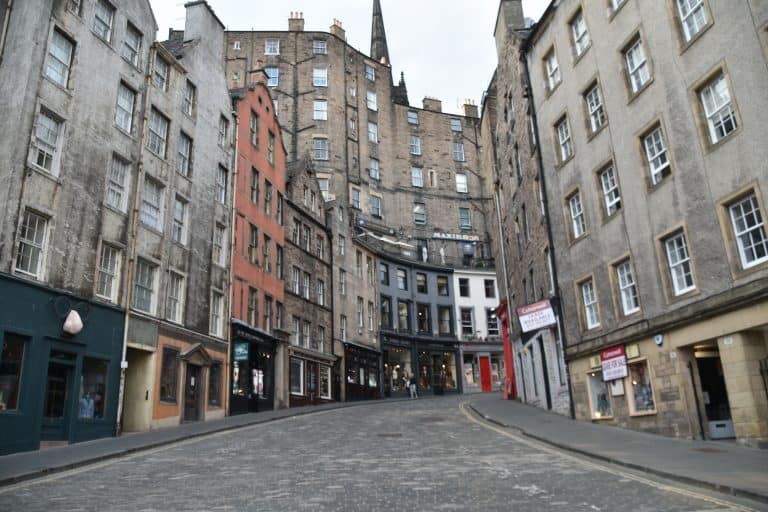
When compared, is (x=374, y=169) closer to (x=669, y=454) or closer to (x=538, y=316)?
(x=538, y=316)

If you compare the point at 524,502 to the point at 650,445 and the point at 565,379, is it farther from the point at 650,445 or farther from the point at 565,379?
the point at 565,379

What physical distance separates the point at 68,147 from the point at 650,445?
1779 cm

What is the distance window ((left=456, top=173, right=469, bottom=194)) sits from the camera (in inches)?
2461

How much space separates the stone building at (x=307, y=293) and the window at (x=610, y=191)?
65.5 feet

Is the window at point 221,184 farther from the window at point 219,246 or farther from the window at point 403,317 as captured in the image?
the window at point 403,317

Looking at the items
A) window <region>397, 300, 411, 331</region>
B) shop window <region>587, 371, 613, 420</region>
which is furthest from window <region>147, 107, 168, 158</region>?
window <region>397, 300, 411, 331</region>

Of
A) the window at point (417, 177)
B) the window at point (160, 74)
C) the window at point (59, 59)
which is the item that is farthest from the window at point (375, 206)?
the window at point (59, 59)

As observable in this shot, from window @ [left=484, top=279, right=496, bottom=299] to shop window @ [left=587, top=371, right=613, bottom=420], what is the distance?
123ft

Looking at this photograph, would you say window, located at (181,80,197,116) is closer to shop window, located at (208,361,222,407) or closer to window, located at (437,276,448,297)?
shop window, located at (208,361,222,407)

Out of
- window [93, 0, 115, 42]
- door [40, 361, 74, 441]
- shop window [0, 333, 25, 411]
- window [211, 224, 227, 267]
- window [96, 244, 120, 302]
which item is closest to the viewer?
shop window [0, 333, 25, 411]

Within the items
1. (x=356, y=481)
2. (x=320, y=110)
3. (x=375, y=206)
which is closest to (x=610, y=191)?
(x=356, y=481)

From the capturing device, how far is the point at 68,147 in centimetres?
1841

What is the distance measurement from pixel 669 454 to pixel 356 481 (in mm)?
6644

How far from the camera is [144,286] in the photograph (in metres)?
22.2
